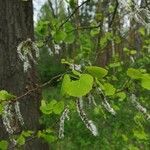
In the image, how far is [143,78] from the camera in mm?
1960

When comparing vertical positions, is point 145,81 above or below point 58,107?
above

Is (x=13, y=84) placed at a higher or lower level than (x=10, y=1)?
lower

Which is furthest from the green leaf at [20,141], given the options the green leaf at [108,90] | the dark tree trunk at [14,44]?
the green leaf at [108,90]

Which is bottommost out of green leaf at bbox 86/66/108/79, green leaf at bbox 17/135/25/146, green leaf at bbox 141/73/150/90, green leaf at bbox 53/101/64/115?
green leaf at bbox 17/135/25/146

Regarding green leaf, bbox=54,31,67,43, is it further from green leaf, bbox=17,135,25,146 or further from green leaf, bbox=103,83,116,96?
green leaf, bbox=103,83,116,96

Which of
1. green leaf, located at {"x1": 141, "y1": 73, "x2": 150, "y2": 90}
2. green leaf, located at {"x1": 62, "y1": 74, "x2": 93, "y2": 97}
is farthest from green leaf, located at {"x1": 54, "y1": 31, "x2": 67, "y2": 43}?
green leaf, located at {"x1": 62, "y1": 74, "x2": 93, "y2": 97}

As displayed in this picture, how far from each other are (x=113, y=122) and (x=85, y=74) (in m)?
8.06

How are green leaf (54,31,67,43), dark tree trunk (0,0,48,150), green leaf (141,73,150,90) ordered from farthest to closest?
dark tree trunk (0,0,48,150), green leaf (54,31,67,43), green leaf (141,73,150,90)

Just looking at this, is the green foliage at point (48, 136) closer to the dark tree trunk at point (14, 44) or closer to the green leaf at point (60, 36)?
the dark tree trunk at point (14, 44)

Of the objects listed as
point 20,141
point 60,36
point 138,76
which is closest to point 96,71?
point 138,76

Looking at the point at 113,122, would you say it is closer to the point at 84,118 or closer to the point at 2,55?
the point at 2,55

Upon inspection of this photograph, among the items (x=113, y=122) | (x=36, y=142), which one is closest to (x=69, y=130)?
(x=113, y=122)

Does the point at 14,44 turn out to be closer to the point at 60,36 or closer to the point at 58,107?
the point at 60,36

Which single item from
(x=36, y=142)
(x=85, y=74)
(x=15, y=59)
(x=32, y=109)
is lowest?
(x=36, y=142)
